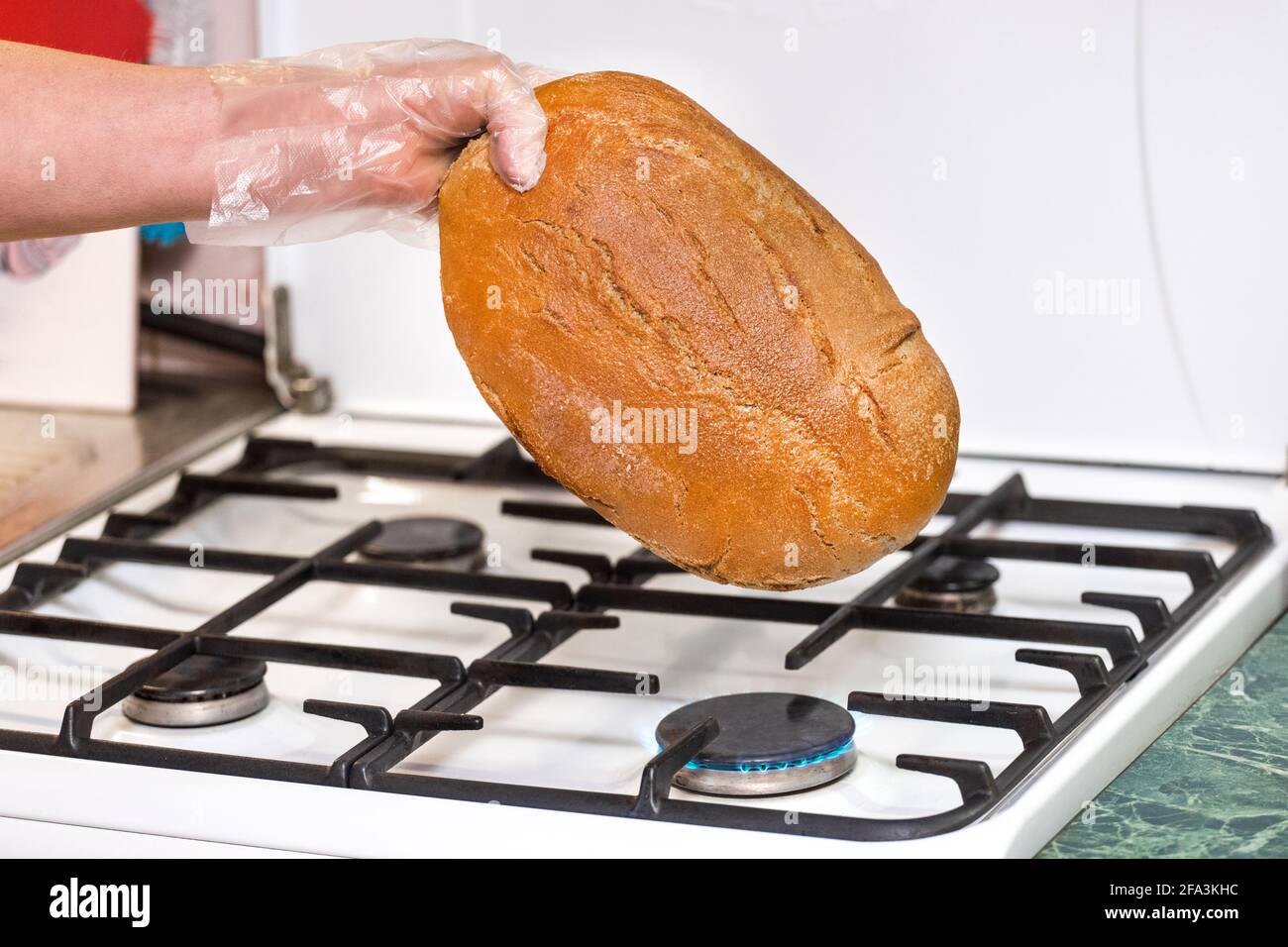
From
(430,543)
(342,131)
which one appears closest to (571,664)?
(430,543)

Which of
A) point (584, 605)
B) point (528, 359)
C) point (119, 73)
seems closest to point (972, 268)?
point (584, 605)

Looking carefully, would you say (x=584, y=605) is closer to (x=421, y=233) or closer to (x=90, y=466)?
(x=421, y=233)

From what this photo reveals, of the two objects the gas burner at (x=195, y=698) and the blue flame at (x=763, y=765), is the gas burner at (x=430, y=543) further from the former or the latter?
the blue flame at (x=763, y=765)

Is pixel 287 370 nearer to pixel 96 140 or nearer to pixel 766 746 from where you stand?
pixel 96 140

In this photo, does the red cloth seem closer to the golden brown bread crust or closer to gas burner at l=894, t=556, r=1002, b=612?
the golden brown bread crust

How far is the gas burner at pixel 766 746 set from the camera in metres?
0.85

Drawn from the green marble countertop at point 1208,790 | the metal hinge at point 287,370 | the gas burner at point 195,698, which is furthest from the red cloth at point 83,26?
the green marble countertop at point 1208,790

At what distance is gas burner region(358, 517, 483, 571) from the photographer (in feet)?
3.92

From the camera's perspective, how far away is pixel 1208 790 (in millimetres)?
831

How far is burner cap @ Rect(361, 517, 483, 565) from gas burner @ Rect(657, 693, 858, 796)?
0.33 meters

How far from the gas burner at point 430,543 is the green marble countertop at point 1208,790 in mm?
512

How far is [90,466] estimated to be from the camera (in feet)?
4.46

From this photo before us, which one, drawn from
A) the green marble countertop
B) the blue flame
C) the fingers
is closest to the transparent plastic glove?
the fingers

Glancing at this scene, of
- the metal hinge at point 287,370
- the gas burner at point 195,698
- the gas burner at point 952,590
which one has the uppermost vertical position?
the metal hinge at point 287,370
